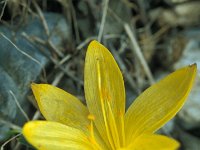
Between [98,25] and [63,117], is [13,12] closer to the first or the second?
[98,25]

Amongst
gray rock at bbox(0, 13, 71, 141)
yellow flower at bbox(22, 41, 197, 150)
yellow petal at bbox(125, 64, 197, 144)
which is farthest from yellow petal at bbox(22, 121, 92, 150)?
gray rock at bbox(0, 13, 71, 141)

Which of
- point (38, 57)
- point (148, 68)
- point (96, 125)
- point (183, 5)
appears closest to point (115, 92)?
point (96, 125)

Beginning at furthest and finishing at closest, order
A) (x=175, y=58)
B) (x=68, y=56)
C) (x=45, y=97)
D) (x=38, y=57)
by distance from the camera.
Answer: (x=175, y=58) < (x=68, y=56) < (x=38, y=57) < (x=45, y=97)

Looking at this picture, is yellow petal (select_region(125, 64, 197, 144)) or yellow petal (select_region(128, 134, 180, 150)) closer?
yellow petal (select_region(128, 134, 180, 150))

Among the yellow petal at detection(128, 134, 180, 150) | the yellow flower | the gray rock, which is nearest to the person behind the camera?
the yellow petal at detection(128, 134, 180, 150)

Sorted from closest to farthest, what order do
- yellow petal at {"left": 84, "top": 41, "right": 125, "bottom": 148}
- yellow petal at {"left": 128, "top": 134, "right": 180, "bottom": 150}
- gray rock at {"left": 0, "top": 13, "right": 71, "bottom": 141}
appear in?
yellow petal at {"left": 128, "top": 134, "right": 180, "bottom": 150}
yellow petal at {"left": 84, "top": 41, "right": 125, "bottom": 148}
gray rock at {"left": 0, "top": 13, "right": 71, "bottom": 141}

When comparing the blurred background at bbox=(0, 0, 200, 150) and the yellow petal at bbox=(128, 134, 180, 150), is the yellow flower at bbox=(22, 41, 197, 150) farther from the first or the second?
the blurred background at bbox=(0, 0, 200, 150)
